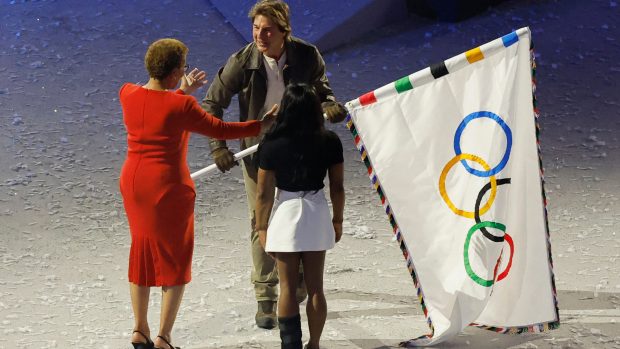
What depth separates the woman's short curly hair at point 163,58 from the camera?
183 inches

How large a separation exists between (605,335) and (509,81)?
44.0 inches

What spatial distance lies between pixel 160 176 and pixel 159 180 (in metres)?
0.02

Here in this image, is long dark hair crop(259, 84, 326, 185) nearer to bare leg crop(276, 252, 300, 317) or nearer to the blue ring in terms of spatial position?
bare leg crop(276, 252, 300, 317)

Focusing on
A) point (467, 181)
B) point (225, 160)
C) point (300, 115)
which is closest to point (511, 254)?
point (467, 181)

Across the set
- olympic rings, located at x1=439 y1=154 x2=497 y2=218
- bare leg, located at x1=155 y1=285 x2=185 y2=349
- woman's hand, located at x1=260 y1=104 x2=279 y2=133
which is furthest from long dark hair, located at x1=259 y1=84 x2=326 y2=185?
bare leg, located at x1=155 y1=285 x2=185 y2=349

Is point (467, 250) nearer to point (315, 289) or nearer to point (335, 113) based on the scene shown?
point (315, 289)

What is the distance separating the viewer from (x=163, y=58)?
15.2ft

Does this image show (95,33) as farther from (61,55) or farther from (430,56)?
(430,56)

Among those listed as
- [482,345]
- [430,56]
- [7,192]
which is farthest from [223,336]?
[430,56]

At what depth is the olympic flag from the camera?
4.79 m

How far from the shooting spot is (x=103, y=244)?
257 inches

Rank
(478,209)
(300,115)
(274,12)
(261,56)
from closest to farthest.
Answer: (300,115) → (478,209) → (274,12) → (261,56)

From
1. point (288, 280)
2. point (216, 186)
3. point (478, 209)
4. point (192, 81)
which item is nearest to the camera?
point (288, 280)

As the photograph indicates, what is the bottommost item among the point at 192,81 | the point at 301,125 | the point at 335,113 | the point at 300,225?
the point at 300,225
